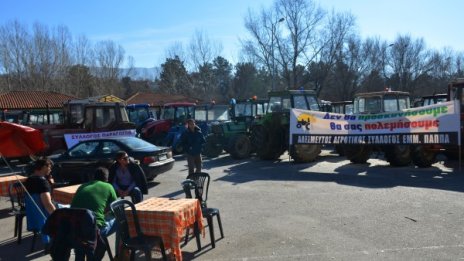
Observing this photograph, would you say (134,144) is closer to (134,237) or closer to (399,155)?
(134,237)

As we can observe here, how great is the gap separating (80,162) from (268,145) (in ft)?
22.2

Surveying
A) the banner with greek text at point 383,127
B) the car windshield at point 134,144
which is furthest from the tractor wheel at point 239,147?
the car windshield at point 134,144

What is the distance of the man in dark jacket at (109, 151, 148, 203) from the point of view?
756 centimetres

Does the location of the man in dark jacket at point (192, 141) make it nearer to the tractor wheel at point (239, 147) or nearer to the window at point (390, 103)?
the tractor wheel at point (239, 147)

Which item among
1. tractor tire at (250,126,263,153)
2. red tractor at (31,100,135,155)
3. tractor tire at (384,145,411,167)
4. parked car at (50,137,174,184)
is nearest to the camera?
parked car at (50,137,174,184)

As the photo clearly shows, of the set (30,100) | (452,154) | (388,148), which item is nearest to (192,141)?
(388,148)

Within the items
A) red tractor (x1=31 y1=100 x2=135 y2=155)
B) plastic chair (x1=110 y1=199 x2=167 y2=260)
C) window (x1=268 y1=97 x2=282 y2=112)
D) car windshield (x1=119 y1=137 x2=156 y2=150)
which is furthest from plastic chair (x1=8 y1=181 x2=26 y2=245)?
window (x1=268 y1=97 x2=282 y2=112)

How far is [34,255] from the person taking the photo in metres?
6.40

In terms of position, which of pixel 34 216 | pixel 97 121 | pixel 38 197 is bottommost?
pixel 34 216

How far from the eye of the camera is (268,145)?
15914 millimetres

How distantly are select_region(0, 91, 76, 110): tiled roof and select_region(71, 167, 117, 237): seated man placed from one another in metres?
36.7

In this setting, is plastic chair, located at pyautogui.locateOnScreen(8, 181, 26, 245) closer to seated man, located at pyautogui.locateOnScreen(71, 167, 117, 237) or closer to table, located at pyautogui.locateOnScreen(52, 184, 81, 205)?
table, located at pyautogui.locateOnScreen(52, 184, 81, 205)

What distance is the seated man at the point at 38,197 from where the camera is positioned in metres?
6.02

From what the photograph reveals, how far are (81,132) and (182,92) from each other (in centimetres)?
5079
